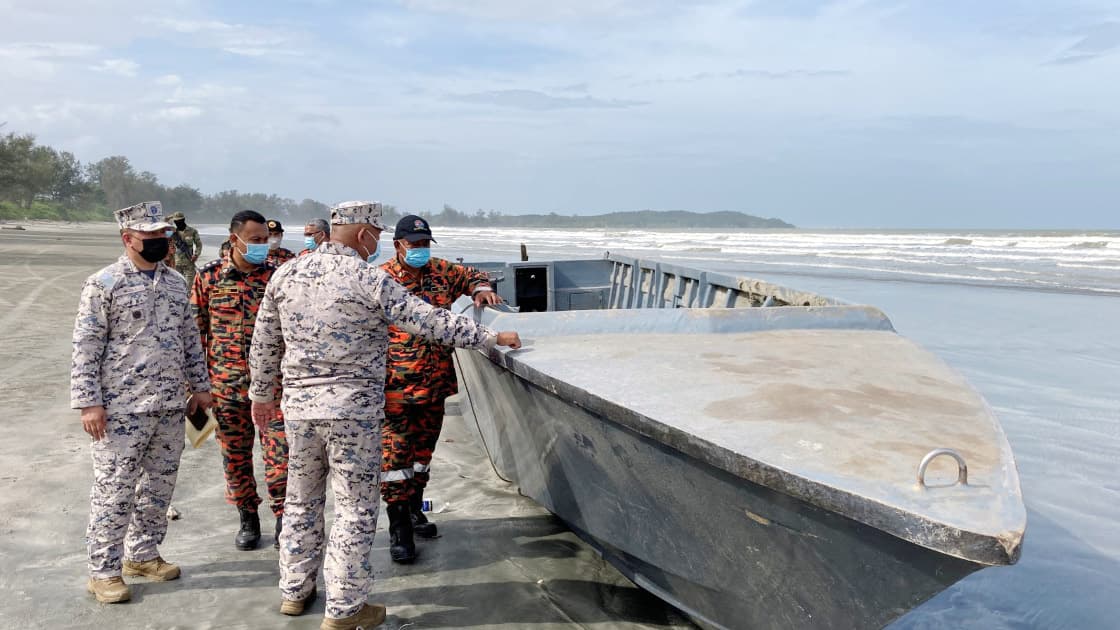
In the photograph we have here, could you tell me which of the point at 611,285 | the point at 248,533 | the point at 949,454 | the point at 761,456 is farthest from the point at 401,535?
the point at 611,285

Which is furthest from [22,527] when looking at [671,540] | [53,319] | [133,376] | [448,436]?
[53,319]

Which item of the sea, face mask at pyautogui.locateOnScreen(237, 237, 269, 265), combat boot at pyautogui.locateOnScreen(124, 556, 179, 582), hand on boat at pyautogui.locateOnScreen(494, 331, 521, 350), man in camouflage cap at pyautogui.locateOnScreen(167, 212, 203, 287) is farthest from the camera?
man in camouflage cap at pyautogui.locateOnScreen(167, 212, 203, 287)

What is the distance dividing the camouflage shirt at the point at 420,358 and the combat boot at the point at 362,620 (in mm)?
→ 979

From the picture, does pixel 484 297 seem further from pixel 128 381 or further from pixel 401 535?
pixel 128 381

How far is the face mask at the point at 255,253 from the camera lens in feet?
12.9

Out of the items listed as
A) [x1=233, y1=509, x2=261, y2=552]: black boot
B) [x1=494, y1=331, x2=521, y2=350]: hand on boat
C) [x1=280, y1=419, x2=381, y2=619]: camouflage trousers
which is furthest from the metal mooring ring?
[x1=233, y1=509, x2=261, y2=552]: black boot

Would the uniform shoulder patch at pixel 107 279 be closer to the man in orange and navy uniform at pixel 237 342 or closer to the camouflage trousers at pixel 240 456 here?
the man in orange and navy uniform at pixel 237 342

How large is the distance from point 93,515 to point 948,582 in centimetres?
329

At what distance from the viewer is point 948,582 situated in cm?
204

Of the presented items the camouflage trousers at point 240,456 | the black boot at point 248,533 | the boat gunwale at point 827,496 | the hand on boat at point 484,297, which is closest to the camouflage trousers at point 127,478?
the camouflage trousers at point 240,456

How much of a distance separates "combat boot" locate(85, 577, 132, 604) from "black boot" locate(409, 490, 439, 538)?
1.36 m

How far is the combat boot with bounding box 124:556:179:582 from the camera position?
364 centimetres

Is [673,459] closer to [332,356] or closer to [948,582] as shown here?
[948,582]

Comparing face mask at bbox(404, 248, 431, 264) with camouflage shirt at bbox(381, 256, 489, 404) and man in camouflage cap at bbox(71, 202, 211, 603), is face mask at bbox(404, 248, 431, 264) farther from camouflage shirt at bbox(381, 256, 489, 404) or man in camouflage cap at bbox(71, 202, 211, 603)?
man in camouflage cap at bbox(71, 202, 211, 603)
